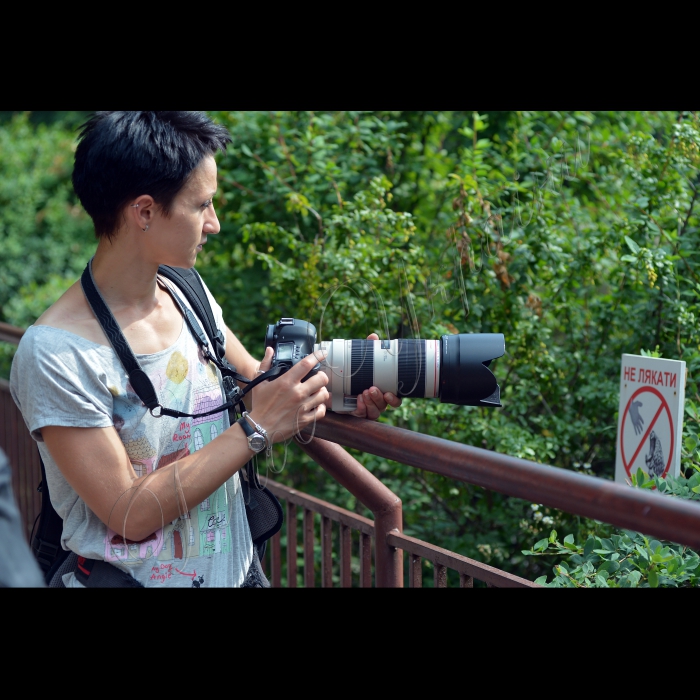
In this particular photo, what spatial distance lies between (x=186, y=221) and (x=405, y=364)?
0.57 metres

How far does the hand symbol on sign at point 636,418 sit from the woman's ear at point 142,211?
148 centimetres

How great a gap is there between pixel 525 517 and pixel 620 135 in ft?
5.96

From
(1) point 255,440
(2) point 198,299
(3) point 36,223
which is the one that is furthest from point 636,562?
(3) point 36,223

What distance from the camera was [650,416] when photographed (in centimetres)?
231

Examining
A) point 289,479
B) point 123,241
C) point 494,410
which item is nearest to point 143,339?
point 123,241

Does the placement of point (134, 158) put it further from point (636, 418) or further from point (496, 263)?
point (496, 263)

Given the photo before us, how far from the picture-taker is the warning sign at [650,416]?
2.20 metres

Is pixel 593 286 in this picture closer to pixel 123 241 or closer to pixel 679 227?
pixel 679 227

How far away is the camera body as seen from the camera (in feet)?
5.74

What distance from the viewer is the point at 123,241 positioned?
1.76 m

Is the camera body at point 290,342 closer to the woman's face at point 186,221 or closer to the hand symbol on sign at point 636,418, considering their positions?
the woman's face at point 186,221

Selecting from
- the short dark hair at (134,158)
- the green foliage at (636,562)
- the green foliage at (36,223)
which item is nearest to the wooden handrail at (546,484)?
the green foliage at (636,562)

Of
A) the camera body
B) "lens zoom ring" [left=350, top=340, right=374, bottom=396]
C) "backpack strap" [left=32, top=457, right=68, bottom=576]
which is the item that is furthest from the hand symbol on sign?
"backpack strap" [left=32, top=457, right=68, bottom=576]
